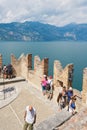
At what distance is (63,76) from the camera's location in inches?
545

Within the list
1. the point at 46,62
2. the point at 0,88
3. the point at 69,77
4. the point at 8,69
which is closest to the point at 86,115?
the point at 69,77

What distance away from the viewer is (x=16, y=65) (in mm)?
20656

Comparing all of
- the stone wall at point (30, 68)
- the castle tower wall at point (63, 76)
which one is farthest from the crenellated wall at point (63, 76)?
the stone wall at point (30, 68)

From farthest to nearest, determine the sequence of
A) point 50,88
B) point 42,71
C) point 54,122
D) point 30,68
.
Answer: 1. point 30,68
2. point 42,71
3. point 50,88
4. point 54,122

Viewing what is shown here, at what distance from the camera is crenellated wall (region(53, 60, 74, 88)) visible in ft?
43.9

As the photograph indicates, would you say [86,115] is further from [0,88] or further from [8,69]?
[8,69]

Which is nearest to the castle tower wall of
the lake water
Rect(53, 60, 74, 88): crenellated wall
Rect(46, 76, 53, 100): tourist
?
Rect(53, 60, 74, 88): crenellated wall

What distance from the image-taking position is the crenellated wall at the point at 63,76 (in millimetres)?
13377

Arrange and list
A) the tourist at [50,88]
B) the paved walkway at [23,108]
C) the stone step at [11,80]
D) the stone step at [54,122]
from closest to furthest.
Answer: the stone step at [54,122]
the paved walkway at [23,108]
the tourist at [50,88]
the stone step at [11,80]

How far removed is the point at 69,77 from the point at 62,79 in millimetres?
694

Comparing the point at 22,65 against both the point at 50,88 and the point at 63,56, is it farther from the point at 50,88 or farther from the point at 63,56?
the point at 63,56

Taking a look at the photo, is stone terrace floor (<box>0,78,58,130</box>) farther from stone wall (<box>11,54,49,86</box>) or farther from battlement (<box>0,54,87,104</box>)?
battlement (<box>0,54,87,104</box>)

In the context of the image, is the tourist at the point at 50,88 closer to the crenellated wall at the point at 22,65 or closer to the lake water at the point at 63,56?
the crenellated wall at the point at 22,65

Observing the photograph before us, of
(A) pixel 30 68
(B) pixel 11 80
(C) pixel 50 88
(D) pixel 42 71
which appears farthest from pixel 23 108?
(A) pixel 30 68
